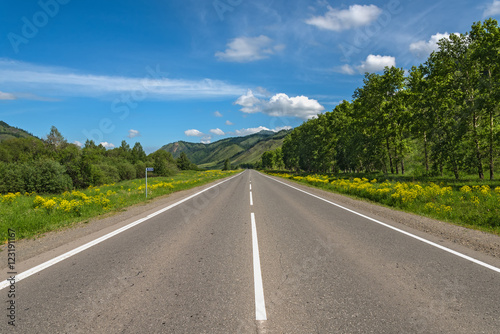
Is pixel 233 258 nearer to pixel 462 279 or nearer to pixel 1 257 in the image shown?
pixel 462 279

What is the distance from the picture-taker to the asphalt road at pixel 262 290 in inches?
103

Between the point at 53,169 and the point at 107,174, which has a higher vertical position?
the point at 53,169

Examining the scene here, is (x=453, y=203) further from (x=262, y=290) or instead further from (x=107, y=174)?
(x=107, y=174)

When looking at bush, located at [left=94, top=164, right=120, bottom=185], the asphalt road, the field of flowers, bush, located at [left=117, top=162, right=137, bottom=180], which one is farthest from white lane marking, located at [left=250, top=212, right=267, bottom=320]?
bush, located at [left=117, top=162, right=137, bottom=180]

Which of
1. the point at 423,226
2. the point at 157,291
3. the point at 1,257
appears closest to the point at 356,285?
the point at 157,291

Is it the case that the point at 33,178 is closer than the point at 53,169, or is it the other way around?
the point at 33,178

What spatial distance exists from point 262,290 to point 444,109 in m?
25.5

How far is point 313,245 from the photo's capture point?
5422 mm

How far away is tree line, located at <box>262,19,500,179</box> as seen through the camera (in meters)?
17.1

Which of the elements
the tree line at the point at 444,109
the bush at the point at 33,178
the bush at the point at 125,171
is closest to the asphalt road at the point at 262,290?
the tree line at the point at 444,109

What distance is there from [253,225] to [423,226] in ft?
18.0

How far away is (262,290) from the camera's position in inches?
A: 132

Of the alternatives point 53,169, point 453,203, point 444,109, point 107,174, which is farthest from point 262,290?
point 107,174

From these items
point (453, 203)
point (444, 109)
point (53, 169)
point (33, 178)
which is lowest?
point (453, 203)
